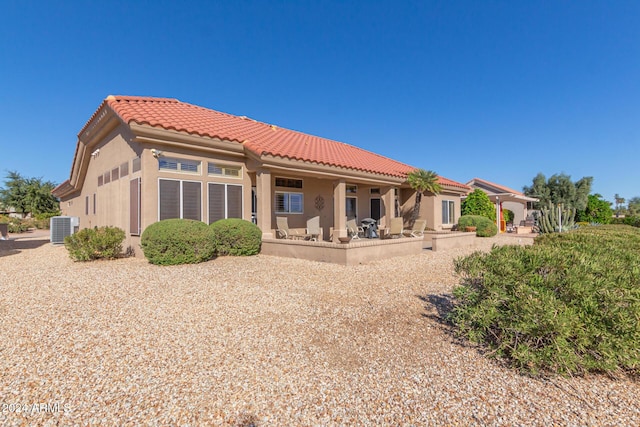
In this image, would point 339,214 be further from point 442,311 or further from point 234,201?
point 442,311

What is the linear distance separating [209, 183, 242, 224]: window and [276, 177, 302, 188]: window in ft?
9.69

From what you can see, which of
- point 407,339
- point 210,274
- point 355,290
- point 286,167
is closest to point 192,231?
point 210,274

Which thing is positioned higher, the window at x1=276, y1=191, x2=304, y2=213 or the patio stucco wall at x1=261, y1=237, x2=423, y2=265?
the window at x1=276, y1=191, x2=304, y2=213

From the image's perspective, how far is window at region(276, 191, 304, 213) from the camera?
14664 millimetres

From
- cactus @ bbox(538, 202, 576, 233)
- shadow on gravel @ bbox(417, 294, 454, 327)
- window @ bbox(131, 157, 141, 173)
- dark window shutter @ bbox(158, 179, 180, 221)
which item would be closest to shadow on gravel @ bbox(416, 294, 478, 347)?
shadow on gravel @ bbox(417, 294, 454, 327)

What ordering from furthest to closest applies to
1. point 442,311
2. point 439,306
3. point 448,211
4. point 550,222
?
point 448,211, point 550,222, point 439,306, point 442,311

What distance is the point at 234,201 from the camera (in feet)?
38.9

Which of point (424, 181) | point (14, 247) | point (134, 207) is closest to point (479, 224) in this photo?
point (424, 181)

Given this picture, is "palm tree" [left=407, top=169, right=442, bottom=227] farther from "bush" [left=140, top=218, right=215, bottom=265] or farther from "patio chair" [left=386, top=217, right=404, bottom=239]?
"bush" [left=140, top=218, right=215, bottom=265]

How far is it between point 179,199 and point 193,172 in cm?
112

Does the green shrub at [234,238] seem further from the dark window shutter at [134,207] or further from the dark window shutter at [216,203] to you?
the dark window shutter at [134,207]

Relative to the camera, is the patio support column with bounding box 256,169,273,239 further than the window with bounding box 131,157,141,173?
Yes

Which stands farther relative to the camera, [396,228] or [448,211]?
[448,211]

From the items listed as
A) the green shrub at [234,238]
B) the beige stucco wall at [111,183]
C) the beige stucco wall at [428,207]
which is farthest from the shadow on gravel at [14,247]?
the beige stucco wall at [428,207]
